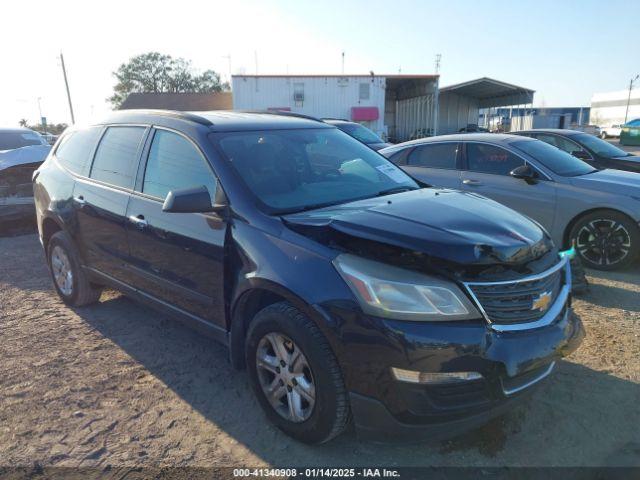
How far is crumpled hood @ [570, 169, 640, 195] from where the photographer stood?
5578mm

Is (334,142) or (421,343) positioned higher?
(334,142)

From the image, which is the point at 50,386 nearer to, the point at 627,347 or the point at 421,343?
the point at 421,343

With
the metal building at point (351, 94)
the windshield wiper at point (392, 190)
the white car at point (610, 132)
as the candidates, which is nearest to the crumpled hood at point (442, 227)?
the windshield wiper at point (392, 190)

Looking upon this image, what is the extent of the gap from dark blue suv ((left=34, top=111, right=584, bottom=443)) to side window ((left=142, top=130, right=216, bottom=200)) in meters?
0.01

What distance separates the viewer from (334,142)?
3.91 m

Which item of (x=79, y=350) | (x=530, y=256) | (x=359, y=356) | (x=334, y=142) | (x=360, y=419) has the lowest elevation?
(x=79, y=350)

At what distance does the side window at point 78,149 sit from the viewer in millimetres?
4375

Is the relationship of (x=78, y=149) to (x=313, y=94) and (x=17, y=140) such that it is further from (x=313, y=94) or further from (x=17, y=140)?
(x=313, y=94)

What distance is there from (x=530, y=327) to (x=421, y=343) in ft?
2.01

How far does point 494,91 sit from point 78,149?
31817 mm

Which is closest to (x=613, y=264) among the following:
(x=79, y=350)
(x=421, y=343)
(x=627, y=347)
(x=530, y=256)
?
(x=627, y=347)

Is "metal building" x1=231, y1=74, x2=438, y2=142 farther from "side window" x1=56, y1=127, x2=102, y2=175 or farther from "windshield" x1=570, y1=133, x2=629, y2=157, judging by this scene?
"side window" x1=56, y1=127, x2=102, y2=175

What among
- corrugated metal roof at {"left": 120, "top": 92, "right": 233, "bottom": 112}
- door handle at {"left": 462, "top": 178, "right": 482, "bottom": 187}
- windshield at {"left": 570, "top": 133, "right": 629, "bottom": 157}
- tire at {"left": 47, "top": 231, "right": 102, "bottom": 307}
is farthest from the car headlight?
corrugated metal roof at {"left": 120, "top": 92, "right": 233, "bottom": 112}

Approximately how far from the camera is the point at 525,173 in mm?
5969
